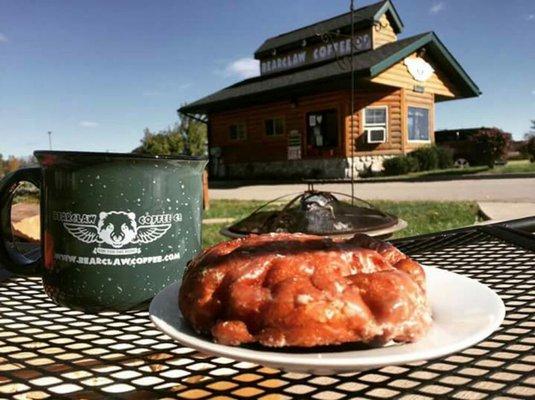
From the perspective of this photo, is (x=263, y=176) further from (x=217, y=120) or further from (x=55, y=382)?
(x=55, y=382)

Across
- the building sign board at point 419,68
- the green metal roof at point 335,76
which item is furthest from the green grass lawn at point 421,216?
the building sign board at point 419,68

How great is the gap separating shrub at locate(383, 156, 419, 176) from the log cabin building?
560 mm

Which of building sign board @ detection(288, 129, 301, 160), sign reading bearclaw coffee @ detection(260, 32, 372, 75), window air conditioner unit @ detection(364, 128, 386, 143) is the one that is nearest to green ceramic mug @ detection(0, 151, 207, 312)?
window air conditioner unit @ detection(364, 128, 386, 143)

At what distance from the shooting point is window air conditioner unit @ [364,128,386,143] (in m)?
18.1

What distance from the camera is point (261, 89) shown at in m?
19.7

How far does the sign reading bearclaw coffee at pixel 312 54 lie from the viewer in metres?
19.8

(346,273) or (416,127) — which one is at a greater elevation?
(416,127)

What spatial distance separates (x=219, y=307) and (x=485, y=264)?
2.43 feet

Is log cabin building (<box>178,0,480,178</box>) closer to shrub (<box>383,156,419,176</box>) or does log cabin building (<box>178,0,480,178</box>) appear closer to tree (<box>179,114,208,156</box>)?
shrub (<box>383,156,419,176</box>)

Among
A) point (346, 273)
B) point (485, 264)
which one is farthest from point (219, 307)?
point (485, 264)

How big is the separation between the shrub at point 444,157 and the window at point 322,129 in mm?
4000

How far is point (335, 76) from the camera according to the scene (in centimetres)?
1652

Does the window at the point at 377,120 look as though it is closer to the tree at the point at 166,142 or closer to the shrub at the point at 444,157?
the shrub at the point at 444,157

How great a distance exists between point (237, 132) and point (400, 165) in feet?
25.8
